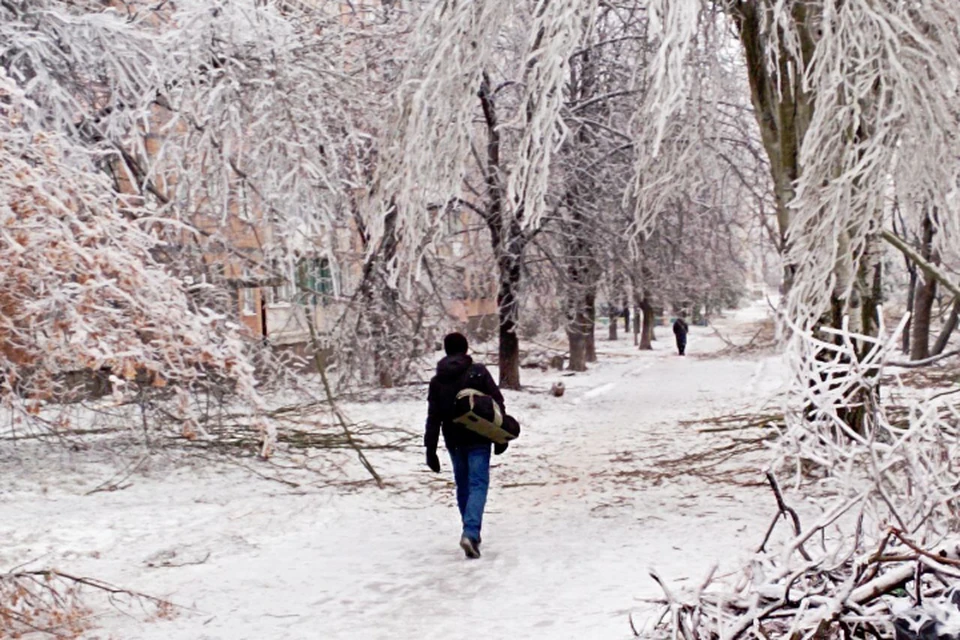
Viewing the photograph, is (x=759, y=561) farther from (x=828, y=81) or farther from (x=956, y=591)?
(x=828, y=81)

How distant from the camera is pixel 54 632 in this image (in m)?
5.36

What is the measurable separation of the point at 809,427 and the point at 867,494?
0.34 m

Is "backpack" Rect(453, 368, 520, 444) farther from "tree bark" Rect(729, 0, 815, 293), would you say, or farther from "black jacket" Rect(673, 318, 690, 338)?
"black jacket" Rect(673, 318, 690, 338)

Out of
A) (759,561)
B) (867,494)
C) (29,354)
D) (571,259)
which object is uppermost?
(571,259)

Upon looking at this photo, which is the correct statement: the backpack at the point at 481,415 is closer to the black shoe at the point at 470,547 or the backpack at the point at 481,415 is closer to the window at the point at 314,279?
the black shoe at the point at 470,547

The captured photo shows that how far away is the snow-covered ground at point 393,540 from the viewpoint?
5762mm

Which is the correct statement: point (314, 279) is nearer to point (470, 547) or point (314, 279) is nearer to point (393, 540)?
point (393, 540)

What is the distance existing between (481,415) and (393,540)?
153 centimetres

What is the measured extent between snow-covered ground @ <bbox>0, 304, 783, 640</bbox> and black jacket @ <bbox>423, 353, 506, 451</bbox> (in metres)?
0.85

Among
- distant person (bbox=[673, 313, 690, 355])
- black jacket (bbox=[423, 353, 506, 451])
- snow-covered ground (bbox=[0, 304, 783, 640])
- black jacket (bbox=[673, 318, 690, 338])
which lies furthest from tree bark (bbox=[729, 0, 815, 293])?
black jacket (bbox=[673, 318, 690, 338])

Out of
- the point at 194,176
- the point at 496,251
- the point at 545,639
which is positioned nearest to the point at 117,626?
the point at 545,639

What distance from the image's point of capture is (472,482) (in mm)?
7219

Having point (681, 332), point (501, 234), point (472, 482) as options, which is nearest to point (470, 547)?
point (472, 482)

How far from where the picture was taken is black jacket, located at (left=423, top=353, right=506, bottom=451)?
7.27 meters
